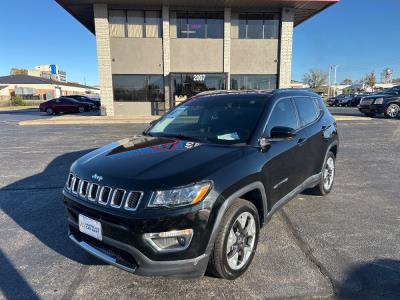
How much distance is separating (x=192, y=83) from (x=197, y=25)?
161 inches

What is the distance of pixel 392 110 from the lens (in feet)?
58.4

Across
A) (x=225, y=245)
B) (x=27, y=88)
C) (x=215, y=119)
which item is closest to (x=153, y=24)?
(x=215, y=119)

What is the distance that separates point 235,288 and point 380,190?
397 cm

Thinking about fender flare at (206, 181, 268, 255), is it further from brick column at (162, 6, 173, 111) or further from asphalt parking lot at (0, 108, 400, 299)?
brick column at (162, 6, 173, 111)

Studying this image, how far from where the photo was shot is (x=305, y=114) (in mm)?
4398

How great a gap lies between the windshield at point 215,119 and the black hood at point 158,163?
29cm

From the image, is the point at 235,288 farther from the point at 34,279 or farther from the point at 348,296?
the point at 34,279

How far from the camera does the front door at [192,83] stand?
2166 cm

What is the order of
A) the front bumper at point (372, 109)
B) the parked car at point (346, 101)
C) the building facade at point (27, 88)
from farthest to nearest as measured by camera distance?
the building facade at point (27, 88) < the parked car at point (346, 101) < the front bumper at point (372, 109)

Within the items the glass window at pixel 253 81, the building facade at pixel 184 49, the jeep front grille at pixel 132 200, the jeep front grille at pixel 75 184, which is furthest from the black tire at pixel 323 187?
the glass window at pixel 253 81

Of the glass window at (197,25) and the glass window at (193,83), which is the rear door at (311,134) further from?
the glass window at (197,25)

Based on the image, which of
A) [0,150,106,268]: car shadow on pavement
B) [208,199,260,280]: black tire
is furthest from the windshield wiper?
[0,150,106,268]: car shadow on pavement

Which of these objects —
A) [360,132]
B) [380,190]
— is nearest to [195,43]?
[360,132]

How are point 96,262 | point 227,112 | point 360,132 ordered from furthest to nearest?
point 360,132
point 227,112
point 96,262
